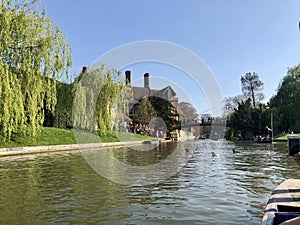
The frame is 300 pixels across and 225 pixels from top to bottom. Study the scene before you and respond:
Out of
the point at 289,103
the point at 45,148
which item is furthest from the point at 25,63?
the point at 289,103

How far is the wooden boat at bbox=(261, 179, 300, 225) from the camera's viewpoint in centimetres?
448

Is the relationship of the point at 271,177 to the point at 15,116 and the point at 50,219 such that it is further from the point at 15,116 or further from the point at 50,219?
the point at 15,116

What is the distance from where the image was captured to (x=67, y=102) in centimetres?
3734

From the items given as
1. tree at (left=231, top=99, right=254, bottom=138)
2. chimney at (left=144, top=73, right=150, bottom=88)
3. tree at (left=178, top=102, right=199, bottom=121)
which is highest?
chimney at (left=144, top=73, right=150, bottom=88)

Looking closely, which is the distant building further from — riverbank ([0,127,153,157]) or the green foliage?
riverbank ([0,127,153,157])

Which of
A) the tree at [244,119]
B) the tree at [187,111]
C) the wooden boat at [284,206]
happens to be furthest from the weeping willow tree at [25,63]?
the tree at [187,111]

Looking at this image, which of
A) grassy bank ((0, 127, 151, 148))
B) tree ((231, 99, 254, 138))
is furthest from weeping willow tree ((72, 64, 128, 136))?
tree ((231, 99, 254, 138))

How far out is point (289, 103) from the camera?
45.7 metres

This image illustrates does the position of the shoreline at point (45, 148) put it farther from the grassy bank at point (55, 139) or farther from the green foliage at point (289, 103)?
the green foliage at point (289, 103)

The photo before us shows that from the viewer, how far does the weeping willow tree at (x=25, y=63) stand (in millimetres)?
18984

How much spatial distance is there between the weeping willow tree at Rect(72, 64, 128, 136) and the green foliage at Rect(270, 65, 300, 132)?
2487cm

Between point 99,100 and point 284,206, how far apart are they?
98.1ft

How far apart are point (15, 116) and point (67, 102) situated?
58.5 feet

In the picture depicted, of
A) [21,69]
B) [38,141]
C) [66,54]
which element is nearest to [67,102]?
[38,141]
